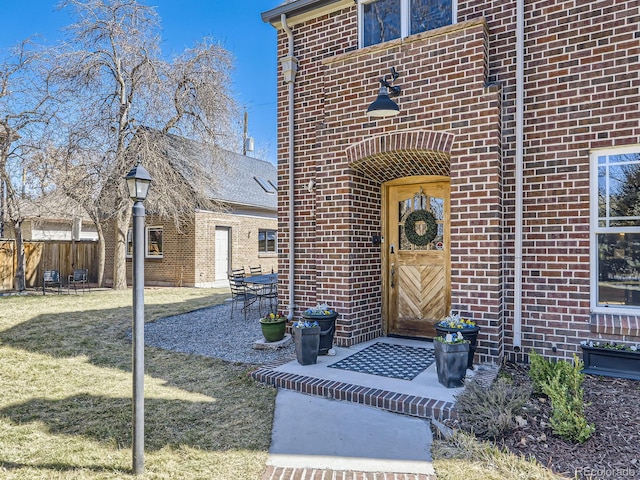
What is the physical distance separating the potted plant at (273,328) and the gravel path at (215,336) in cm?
20

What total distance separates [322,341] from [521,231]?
283 centimetres

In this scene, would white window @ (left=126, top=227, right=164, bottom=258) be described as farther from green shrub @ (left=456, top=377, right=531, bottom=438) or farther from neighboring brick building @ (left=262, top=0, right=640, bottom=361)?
green shrub @ (left=456, top=377, right=531, bottom=438)

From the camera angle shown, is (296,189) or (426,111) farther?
(296,189)

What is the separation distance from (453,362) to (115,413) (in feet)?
11.1

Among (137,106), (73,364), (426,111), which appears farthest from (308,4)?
(137,106)

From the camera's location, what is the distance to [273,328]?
6281 mm

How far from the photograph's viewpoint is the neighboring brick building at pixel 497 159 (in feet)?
15.3

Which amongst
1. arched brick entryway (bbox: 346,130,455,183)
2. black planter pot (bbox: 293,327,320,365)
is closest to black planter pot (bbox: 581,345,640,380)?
arched brick entryway (bbox: 346,130,455,183)

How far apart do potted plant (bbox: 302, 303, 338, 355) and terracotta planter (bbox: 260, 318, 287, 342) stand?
1007 millimetres

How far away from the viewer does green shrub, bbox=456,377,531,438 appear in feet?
11.1

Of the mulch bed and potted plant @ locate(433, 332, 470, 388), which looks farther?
potted plant @ locate(433, 332, 470, 388)

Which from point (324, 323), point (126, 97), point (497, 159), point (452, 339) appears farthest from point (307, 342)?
point (126, 97)

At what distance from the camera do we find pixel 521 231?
5020mm

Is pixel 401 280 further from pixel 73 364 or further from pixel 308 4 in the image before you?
pixel 73 364
